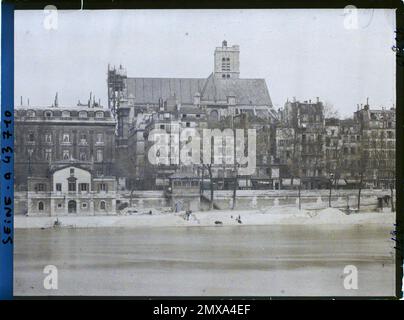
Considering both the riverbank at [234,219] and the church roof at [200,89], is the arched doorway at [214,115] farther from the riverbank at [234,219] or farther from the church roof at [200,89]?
the riverbank at [234,219]

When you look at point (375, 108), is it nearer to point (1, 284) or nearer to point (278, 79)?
point (278, 79)

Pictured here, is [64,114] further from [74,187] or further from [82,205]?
[82,205]

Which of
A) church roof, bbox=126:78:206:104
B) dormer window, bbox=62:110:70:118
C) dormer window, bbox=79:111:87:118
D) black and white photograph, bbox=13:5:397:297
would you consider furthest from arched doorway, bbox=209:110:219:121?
dormer window, bbox=62:110:70:118

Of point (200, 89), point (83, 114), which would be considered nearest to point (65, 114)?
point (83, 114)

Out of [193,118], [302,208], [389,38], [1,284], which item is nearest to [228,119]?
[193,118]

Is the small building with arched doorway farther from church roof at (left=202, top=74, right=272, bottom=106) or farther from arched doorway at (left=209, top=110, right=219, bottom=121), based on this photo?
church roof at (left=202, top=74, right=272, bottom=106)

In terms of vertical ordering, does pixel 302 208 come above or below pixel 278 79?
below

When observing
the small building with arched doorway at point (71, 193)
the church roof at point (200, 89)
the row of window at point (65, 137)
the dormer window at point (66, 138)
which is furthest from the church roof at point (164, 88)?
the small building with arched doorway at point (71, 193)

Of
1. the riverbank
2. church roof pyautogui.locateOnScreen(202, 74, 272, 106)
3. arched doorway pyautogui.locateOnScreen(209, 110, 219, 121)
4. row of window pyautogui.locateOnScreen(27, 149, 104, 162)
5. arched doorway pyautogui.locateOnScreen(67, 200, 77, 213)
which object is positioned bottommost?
Result: the riverbank
